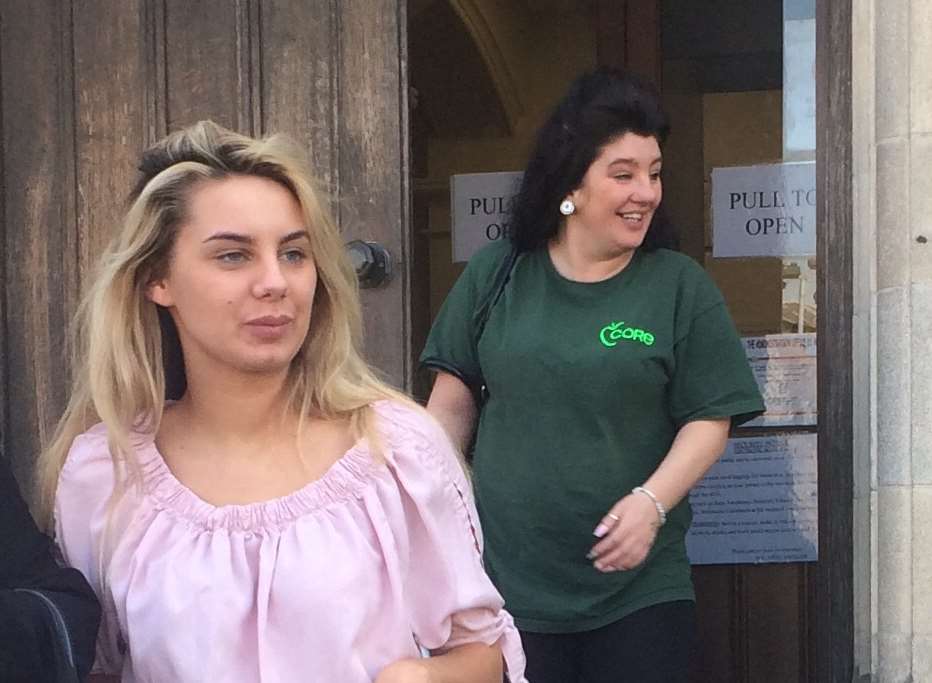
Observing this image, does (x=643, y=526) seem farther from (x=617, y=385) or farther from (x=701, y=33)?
(x=701, y=33)

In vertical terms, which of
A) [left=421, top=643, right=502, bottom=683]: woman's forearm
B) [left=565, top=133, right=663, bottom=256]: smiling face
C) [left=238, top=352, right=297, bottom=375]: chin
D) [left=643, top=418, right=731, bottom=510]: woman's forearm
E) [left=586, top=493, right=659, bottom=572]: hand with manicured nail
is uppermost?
[left=565, top=133, right=663, bottom=256]: smiling face

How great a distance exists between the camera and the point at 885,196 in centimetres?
314

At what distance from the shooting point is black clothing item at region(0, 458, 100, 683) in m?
1.87

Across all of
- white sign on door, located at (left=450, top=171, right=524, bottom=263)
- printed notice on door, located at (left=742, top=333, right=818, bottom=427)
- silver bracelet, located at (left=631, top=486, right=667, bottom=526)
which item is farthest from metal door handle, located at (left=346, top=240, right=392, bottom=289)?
white sign on door, located at (left=450, top=171, right=524, bottom=263)

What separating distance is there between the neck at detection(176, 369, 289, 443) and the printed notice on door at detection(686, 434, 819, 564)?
286cm

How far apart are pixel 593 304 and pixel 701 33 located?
2.55m

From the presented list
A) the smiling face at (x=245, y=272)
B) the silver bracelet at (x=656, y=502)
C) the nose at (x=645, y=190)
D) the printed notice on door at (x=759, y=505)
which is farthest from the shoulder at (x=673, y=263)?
the printed notice on door at (x=759, y=505)

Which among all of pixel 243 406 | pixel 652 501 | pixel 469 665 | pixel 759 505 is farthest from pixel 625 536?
pixel 759 505

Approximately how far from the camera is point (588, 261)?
3299mm

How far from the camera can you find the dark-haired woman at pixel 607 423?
3.11 metres

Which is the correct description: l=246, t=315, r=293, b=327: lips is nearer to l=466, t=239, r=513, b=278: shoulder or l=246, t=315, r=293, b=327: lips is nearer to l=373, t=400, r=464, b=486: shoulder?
l=373, t=400, r=464, b=486: shoulder

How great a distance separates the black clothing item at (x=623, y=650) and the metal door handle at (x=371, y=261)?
0.94 m

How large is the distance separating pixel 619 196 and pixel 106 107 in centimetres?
132

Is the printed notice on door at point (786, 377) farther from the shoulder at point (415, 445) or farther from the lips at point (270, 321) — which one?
the lips at point (270, 321)
